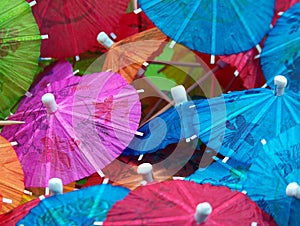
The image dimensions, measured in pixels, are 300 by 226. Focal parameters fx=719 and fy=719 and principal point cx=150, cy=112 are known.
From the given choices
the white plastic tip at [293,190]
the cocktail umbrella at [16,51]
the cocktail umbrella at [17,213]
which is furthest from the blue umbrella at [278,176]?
the cocktail umbrella at [16,51]

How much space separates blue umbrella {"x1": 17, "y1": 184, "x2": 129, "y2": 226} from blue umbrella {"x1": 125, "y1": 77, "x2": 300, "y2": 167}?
39 centimetres

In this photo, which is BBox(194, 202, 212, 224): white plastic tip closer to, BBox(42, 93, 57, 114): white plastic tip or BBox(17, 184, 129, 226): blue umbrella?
BBox(17, 184, 129, 226): blue umbrella

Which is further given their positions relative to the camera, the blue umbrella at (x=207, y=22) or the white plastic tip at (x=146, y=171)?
the blue umbrella at (x=207, y=22)

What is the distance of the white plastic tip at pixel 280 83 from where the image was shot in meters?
2.67

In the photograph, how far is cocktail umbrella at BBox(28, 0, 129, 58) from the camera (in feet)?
10.1

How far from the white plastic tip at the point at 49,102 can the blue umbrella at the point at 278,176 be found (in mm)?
765

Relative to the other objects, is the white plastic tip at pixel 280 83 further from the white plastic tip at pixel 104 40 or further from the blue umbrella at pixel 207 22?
the white plastic tip at pixel 104 40

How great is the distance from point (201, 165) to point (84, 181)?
457 mm

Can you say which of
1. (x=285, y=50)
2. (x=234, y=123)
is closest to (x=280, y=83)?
(x=234, y=123)

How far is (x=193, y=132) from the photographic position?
2711 mm

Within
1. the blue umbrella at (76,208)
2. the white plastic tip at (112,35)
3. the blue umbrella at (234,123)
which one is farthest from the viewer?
the white plastic tip at (112,35)

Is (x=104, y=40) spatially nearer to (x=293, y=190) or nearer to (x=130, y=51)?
(x=130, y=51)

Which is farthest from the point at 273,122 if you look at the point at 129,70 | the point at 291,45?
the point at 129,70

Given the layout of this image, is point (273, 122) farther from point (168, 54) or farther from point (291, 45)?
point (168, 54)
